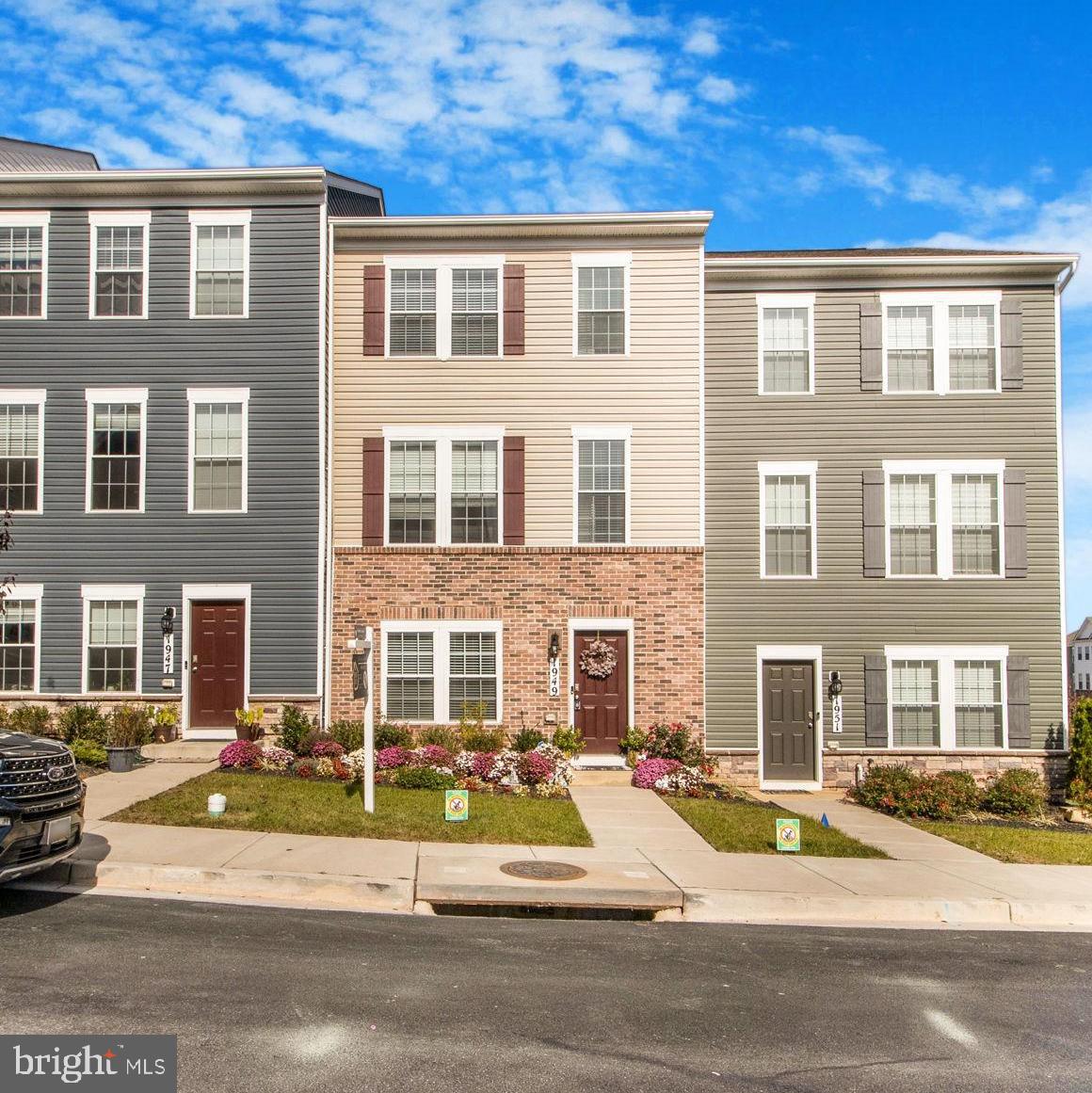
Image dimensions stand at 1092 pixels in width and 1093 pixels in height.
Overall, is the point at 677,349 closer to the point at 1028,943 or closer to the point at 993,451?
the point at 993,451

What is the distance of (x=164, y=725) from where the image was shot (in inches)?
663

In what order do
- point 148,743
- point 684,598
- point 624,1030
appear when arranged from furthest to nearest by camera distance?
point 684,598 → point 148,743 → point 624,1030

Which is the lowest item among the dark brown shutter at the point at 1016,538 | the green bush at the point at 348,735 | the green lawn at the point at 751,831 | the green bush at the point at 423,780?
the green lawn at the point at 751,831

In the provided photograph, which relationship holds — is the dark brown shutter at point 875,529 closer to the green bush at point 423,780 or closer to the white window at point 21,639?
the green bush at point 423,780

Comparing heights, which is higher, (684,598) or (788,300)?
(788,300)

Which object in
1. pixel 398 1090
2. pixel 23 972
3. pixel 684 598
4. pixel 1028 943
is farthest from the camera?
pixel 684 598

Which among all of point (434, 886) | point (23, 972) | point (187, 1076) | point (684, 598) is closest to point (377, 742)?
point (684, 598)

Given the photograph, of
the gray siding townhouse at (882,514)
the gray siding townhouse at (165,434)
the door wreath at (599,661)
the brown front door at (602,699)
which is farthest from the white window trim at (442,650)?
the gray siding townhouse at (882,514)

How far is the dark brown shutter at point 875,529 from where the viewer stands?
18469 mm

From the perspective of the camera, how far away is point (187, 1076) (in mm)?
Answer: 5422

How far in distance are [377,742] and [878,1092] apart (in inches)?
485

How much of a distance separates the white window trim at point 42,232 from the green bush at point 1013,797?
1790 cm

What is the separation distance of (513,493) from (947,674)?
27.5ft

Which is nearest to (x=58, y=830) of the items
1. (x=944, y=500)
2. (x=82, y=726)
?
(x=82, y=726)
